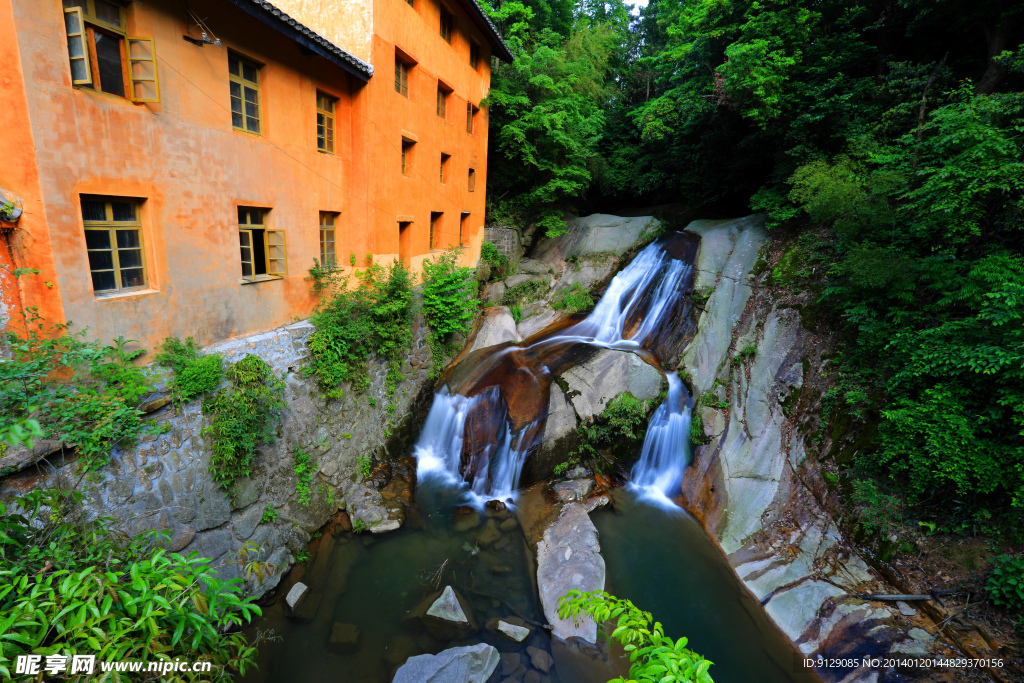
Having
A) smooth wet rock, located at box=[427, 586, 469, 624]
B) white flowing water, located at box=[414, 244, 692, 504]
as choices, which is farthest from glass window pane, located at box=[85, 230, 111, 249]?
smooth wet rock, located at box=[427, 586, 469, 624]

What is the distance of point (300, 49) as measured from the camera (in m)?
9.96

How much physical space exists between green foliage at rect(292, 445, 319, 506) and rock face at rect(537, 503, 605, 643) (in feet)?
15.7

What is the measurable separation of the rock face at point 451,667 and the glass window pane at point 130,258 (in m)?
7.84

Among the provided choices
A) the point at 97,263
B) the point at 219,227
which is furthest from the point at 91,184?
the point at 219,227

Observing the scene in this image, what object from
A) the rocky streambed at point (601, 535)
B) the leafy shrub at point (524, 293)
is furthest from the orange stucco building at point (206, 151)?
the rocky streambed at point (601, 535)

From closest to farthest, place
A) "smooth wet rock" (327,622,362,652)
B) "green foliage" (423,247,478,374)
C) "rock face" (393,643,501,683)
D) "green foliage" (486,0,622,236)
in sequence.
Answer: "rock face" (393,643,501,683) < "smooth wet rock" (327,622,362,652) < "green foliage" (423,247,478,374) < "green foliage" (486,0,622,236)

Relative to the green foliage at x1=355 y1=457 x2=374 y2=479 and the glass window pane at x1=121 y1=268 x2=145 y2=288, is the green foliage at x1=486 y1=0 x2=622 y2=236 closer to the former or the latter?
the green foliage at x1=355 y1=457 x2=374 y2=479

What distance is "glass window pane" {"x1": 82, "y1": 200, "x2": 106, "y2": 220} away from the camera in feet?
22.5

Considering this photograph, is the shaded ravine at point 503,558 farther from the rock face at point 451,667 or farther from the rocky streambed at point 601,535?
the rock face at point 451,667

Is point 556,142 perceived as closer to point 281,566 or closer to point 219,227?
point 219,227

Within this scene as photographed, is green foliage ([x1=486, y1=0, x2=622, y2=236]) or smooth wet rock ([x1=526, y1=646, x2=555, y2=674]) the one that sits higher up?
green foliage ([x1=486, y1=0, x2=622, y2=236])

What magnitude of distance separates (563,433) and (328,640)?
6.15m

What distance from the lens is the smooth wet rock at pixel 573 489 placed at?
32.6ft

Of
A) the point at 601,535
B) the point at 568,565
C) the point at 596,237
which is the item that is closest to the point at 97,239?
the point at 568,565
